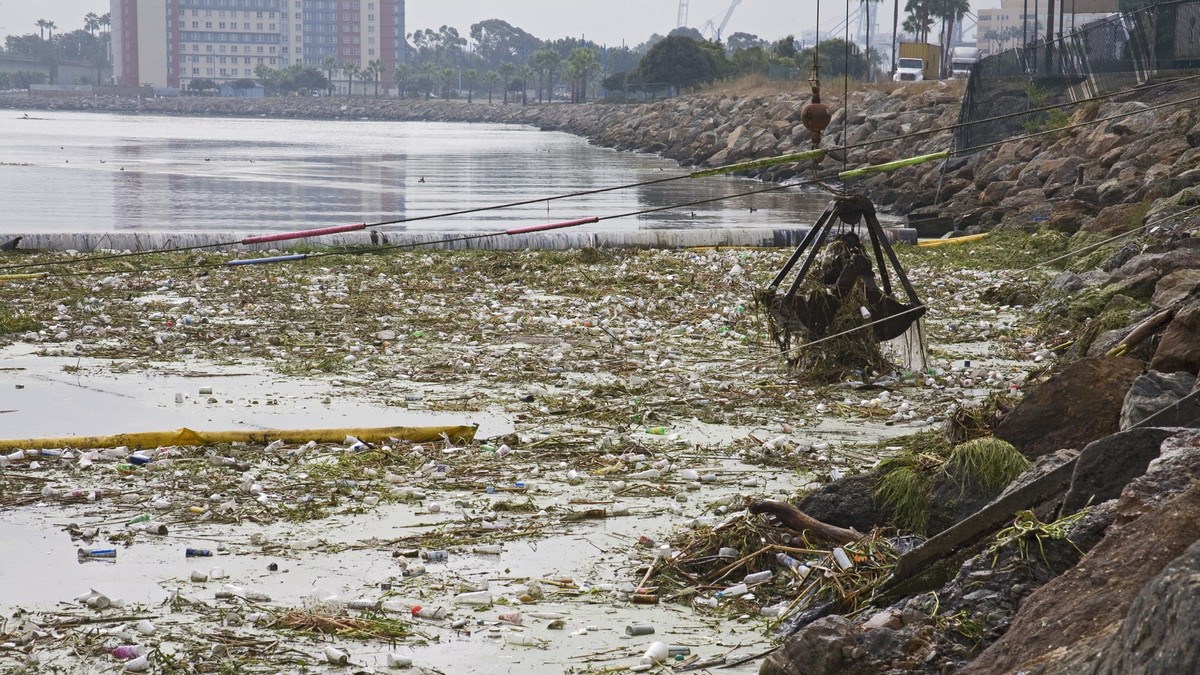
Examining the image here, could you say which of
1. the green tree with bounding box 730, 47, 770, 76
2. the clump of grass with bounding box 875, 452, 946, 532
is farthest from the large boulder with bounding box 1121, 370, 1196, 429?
the green tree with bounding box 730, 47, 770, 76

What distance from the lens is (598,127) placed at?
86.6 m

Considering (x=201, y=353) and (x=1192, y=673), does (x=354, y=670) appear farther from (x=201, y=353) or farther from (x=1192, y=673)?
(x=201, y=353)

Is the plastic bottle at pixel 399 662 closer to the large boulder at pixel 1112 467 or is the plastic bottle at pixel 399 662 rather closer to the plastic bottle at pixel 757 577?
the plastic bottle at pixel 757 577

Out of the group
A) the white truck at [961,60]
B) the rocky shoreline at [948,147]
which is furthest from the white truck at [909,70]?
the rocky shoreline at [948,147]

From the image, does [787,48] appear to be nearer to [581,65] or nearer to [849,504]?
[581,65]

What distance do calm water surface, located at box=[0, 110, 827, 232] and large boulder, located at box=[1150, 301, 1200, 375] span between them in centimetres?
962

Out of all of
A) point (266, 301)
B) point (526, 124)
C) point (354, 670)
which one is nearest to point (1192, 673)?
point (354, 670)

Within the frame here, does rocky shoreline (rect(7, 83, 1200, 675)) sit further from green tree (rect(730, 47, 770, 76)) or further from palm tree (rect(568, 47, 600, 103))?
palm tree (rect(568, 47, 600, 103))

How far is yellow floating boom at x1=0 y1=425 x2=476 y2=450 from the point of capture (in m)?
7.75

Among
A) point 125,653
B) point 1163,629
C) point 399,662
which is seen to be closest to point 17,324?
point 125,653

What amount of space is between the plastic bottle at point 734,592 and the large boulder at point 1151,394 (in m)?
1.72

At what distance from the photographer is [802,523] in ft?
18.4

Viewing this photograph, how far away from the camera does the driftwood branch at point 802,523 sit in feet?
18.1

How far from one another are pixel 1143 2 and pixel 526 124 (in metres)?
102
